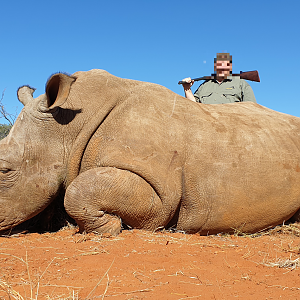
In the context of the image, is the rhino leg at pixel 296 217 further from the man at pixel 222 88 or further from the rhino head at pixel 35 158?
the rhino head at pixel 35 158

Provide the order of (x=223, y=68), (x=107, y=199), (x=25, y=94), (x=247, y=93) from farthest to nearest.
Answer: (x=223, y=68) < (x=247, y=93) < (x=25, y=94) < (x=107, y=199)

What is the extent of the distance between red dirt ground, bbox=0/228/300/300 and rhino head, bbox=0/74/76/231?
0.39 metres

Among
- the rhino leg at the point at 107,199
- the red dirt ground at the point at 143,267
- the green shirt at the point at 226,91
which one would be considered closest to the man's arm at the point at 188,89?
the green shirt at the point at 226,91

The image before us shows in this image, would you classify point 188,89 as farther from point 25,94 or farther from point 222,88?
point 25,94

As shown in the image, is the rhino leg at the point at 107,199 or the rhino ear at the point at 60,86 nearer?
the rhino leg at the point at 107,199

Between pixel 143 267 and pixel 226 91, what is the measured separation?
5.33 meters

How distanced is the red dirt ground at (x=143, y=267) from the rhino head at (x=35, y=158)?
0.39m

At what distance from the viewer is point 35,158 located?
14.3 ft

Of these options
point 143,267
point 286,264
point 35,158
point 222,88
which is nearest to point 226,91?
point 222,88

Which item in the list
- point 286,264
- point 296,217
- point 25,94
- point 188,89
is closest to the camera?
point 286,264

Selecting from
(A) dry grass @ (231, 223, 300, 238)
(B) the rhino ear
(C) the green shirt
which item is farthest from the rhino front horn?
(C) the green shirt

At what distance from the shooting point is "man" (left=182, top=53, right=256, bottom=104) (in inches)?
293

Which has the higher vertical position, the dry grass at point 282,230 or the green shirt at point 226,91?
the green shirt at point 226,91

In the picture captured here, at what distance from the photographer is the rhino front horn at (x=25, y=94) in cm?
485
